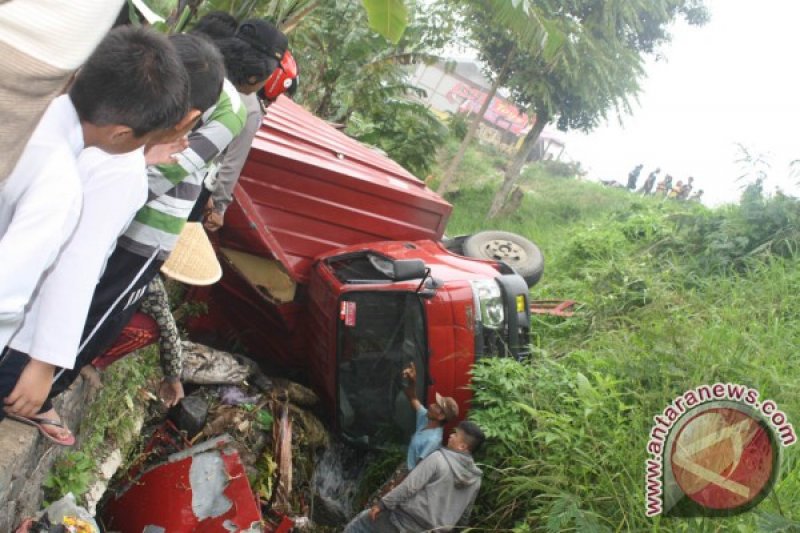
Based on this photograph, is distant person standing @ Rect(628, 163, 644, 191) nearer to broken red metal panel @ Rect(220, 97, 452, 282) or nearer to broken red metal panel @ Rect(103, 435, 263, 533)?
broken red metal panel @ Rect(220, 97, 452, 282)

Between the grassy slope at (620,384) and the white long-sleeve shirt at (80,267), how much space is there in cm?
235

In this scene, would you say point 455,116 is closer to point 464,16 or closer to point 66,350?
point 464,16

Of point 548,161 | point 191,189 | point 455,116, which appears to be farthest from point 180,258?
point 548,161

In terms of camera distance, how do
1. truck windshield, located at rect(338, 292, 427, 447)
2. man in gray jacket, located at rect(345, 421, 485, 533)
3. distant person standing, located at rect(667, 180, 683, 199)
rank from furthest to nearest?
distant person standing, located at rect(667, 180, 683, 199) < truck windshield, located at rect(338, 292, 427, 447) < man in gray jacket, located at rect(345, 421, 485, 533)

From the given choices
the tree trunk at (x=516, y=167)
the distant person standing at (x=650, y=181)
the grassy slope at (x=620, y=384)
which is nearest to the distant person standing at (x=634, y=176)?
the distant person standing at (x=650, y=181)

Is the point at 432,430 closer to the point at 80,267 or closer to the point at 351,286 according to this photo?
the point at 351,286

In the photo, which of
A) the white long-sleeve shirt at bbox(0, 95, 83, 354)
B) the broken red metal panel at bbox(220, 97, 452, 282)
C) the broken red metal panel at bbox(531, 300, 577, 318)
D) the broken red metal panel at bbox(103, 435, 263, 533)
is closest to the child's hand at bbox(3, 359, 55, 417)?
the white long-sleeve shirt at bbox(0, 95, 83, 354)

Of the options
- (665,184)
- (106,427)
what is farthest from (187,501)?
(665,184)

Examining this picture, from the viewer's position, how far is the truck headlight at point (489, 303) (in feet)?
14.6

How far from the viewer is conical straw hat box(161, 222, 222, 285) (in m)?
2.93

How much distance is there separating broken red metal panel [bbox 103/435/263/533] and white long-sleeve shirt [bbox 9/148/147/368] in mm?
1883

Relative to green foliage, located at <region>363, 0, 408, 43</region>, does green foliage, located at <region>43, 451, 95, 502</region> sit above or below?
below

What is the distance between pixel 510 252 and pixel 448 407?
3.02 metres

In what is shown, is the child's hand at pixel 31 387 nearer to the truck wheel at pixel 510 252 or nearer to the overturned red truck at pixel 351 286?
the overturned red truck at pixel 351 286
